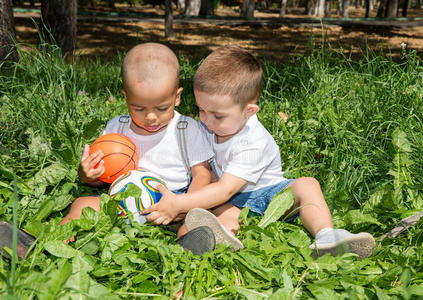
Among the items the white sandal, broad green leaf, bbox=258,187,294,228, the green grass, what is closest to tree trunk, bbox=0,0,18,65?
the green grass

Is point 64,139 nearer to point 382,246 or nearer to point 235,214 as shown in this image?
point 235,214

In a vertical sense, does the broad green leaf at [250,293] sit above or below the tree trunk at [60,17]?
below

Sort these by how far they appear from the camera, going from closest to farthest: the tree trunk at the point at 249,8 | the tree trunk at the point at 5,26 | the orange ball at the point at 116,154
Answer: the orange ball at the point at 116,154 < the tree trunk at the point at 5,26 < the tree trunk at the point at 249,8

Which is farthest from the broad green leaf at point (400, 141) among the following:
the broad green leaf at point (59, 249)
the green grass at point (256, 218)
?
the broad green leaf at point (59, 249)

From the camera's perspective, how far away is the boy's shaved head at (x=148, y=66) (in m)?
2.54

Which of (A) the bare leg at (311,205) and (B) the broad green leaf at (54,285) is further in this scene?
(A) the bare leg at (311,205)

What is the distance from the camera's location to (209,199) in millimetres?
2590

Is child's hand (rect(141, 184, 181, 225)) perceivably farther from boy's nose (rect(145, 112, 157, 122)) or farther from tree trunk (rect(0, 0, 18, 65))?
tree trunk (rect(0, 0, 18, 65))

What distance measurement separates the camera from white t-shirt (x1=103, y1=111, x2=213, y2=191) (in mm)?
2850

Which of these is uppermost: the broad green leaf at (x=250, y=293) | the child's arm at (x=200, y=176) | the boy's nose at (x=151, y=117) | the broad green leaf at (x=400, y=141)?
the boy's nose at (x=151, y=117)

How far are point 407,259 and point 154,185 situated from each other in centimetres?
155

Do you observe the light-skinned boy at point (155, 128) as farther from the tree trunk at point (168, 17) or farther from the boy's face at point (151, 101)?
the tree trunk at point (168, 17)

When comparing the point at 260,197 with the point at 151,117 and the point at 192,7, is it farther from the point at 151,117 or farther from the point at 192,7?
the point at 192,7

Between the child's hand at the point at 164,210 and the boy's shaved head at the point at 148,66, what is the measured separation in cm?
72
